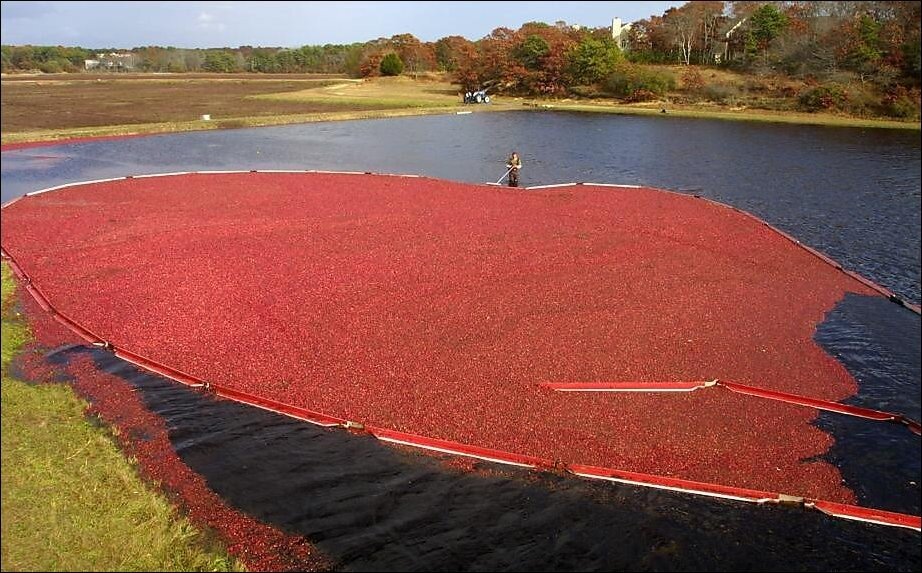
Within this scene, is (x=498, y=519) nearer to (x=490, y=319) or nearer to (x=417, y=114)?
(x=490, y=319)

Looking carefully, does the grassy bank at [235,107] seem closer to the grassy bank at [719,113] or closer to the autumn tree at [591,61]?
the grassy bank at [719,113]

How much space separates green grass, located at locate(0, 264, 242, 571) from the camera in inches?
193

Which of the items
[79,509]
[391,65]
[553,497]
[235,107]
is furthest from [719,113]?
[79,509]

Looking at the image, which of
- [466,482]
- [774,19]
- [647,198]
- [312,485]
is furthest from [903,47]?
[774,19]

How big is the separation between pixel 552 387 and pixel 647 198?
41.3ft

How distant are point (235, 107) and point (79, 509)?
141 ft

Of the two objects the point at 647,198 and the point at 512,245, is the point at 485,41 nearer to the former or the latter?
the point at 647,198

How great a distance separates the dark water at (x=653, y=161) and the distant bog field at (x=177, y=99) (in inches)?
265

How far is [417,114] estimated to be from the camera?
44.4m

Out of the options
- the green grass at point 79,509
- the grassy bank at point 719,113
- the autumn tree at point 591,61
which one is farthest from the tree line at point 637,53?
the green grass at point 79,509

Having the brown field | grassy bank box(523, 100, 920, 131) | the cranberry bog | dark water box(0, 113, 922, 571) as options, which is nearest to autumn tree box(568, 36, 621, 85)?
grassy bank box(523, 100, 920, 131)

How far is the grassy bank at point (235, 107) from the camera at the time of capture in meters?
32.3

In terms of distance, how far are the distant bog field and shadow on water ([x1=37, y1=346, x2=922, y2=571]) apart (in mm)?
28302

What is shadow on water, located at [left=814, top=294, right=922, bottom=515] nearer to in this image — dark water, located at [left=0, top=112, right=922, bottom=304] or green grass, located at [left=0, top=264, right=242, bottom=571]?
dark water, located at [left=0, top=112, right=922, bottom=304]
